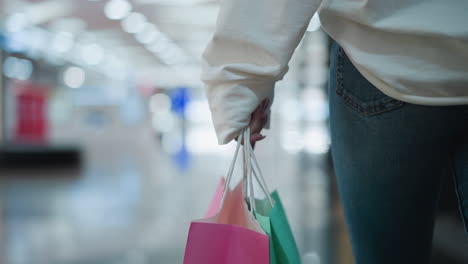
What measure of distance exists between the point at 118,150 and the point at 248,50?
14648mm

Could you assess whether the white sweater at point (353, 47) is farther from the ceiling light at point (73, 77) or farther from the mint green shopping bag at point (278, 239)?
the ceiling light at point (73, 77)

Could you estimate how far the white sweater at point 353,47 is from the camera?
749mm

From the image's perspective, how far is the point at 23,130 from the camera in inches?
470

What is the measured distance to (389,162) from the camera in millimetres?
869

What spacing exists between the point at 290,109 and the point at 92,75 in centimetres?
1063

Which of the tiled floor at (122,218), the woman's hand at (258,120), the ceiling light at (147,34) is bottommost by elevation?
the tiled floor at (122,218)

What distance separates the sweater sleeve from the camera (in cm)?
82

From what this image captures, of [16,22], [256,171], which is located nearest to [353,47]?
[256,171]

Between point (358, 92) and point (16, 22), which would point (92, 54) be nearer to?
point (16, 22)

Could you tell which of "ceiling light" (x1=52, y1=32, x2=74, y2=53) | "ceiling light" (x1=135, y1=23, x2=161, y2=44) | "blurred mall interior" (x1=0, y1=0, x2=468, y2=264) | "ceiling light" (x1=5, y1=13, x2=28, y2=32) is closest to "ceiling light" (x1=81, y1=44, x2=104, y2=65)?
"blurred mall interior" (x1=0, y1=0, x2=468, y2=264)

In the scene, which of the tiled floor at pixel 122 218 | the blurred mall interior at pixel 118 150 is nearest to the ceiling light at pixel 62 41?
the blurred mall interior at pixel 118 150

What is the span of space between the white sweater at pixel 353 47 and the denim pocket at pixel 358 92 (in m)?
0.02

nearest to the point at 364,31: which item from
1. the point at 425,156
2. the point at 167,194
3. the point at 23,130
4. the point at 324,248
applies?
the point at 425,156

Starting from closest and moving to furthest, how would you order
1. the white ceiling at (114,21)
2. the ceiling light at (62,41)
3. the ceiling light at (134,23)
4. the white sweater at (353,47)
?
the white sweater at (353,47)
the white ceiling at (114,21)
the ceiling light at (134,23)
the ceiling light at (62,41)
